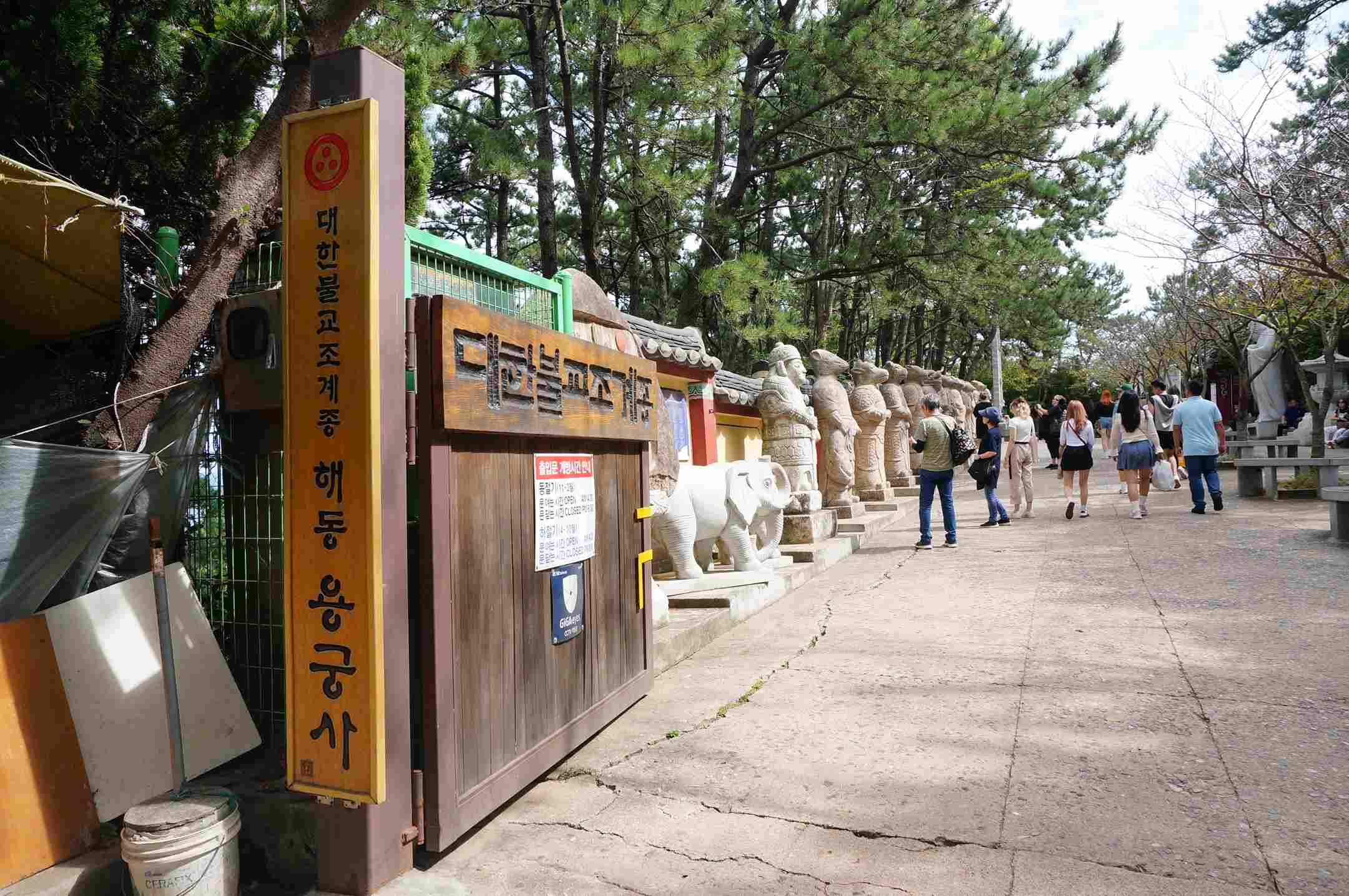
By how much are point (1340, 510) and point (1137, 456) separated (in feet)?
9.02

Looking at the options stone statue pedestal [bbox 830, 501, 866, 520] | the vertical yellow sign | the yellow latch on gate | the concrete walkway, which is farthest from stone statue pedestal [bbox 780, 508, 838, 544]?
the vertical yellow sign

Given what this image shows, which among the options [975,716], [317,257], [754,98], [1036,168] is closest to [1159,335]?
[1036,168]

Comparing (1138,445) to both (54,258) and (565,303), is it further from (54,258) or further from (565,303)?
(54,258)

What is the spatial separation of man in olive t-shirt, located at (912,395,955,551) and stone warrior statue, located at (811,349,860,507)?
164 cm

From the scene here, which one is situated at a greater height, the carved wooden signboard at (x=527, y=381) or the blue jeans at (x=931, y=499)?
the carved wooden signboard at (x=527, y=381)

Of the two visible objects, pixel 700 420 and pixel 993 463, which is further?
pixel 993 463

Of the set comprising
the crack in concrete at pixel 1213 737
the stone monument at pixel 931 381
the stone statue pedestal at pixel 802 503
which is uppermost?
the stone monument at pixel 931 381

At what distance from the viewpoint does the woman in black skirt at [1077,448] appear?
10.7m

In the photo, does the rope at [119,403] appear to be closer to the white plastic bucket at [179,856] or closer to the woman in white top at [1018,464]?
the white plastic bucket at [179,856]

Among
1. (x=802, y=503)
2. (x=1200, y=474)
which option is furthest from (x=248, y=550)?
(x=1200, y=474)

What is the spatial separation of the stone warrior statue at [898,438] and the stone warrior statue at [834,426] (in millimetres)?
4715

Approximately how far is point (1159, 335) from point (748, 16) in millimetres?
25855

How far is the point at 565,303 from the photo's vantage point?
4703 mm

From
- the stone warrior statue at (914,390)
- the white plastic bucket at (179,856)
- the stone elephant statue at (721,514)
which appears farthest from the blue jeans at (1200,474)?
the white plastic bucket at (179,856)
